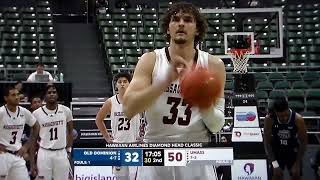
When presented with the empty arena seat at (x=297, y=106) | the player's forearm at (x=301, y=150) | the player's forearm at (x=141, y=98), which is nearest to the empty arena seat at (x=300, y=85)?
the empty arena seat at (x=297, y=106)

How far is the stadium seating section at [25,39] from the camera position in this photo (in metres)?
18.9

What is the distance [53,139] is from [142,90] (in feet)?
20.8

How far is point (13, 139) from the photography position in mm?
8930

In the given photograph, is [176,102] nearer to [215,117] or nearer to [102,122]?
[215,117]

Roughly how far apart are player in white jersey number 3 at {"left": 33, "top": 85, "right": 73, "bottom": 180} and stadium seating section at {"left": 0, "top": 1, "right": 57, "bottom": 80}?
26.6 ft

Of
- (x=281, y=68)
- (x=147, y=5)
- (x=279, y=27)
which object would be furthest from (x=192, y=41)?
(x=147, y=5)

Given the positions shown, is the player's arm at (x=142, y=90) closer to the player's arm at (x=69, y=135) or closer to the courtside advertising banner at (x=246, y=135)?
the player's arm at (x=69, y=135)

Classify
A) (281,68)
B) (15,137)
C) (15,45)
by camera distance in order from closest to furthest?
(15,137) → (281,68) → (15,45)

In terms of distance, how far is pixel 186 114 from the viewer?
3719 millimetres

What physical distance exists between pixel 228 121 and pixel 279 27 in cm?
437

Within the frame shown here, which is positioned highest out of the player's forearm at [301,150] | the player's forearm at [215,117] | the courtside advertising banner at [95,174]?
the player's forearm at [215,117]

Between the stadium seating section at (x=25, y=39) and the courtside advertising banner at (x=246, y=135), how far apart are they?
26.8 feet

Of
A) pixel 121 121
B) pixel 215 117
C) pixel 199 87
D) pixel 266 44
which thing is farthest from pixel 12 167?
pixel 266 44

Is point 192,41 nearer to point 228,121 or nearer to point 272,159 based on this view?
point 272,159
